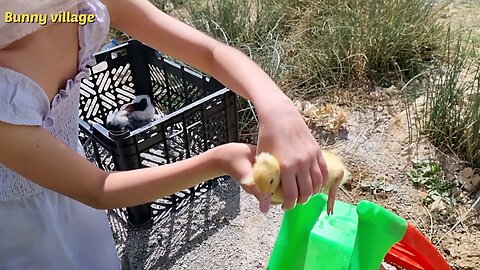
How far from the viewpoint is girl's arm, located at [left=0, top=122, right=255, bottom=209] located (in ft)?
2.41

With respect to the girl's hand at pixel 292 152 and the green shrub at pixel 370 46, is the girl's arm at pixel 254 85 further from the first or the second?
the green shrub at pixel 370 46

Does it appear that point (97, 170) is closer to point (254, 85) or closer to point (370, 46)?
point (254, 85)

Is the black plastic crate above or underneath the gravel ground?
above

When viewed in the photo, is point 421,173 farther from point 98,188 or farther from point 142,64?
point 98,188

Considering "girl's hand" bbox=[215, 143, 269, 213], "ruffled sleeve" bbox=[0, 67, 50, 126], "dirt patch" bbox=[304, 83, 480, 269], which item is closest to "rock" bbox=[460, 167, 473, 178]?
"dirt patch" bbox=[304, 83, 480, 269]

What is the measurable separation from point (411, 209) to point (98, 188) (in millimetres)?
1089

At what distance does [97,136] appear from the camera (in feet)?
Answer: 4.65

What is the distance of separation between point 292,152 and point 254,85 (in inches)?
7.7

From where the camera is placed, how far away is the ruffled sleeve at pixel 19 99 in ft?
2.44

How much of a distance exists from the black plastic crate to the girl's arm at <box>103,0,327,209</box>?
406 mm

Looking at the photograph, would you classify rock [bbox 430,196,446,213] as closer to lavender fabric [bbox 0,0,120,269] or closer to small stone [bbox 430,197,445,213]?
small stone [bbox 430,197,445,213]

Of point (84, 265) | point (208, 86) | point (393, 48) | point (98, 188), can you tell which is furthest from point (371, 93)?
point (98, 188)

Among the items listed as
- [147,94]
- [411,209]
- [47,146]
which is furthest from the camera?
[147,94]

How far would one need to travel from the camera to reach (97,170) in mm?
790
